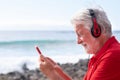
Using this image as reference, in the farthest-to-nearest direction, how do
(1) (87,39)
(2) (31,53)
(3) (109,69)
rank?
(2) (31,53), (1) (87,39), (3) (109,69)

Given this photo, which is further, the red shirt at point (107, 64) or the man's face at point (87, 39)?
the man's face at point (87, 39)

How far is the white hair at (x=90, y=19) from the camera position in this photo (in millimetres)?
2699

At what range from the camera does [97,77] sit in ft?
8.64

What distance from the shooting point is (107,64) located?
2.63m

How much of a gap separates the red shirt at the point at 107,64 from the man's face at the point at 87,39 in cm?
5

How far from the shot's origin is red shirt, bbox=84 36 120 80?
2.63m

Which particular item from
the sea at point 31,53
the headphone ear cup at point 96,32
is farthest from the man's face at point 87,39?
the sea at point 31,53

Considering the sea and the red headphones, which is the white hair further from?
the sea

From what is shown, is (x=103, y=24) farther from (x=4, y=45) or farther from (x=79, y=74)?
(x=4, y=45)

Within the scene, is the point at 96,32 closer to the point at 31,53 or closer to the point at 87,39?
the point at 87,39

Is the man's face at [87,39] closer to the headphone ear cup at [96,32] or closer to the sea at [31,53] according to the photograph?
the headphone ear cup at [96,32]

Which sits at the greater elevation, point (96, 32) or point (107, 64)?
point (96, 32)

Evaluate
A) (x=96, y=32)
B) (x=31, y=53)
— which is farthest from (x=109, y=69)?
(x=31, y=53)

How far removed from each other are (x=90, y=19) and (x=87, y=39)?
0.12 meters
